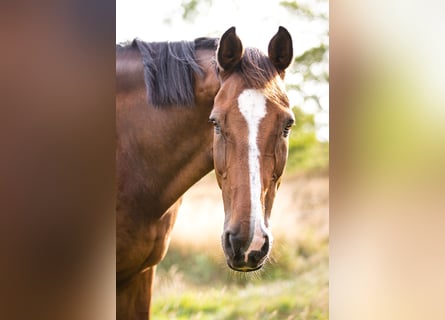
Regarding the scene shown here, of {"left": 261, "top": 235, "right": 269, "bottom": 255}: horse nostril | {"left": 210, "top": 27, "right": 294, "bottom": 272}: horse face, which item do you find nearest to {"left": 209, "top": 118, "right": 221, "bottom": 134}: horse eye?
{"left": 210, "top": 27, "right": 294, "bottom": 272}: horse face

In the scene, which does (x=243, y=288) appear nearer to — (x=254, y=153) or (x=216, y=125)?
(x=254, y=153)

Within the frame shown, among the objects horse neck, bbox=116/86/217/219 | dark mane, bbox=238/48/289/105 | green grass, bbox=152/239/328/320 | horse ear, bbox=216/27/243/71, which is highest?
horse ear, bbox=216/27/243/71

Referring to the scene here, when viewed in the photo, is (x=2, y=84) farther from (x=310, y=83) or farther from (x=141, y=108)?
(x=310, y=83)

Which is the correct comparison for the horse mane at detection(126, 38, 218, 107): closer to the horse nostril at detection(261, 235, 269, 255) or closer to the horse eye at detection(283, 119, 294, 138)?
the horse eye at detection(283, 119, 294, 138)

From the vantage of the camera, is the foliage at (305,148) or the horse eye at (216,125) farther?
the foliage at (305,148)

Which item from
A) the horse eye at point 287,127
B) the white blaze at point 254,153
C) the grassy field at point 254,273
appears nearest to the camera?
the white blaze at point 254,153

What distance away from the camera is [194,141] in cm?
268

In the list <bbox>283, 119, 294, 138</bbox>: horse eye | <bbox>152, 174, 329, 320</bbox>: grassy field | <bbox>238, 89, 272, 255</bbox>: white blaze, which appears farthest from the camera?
<bbox>152, 174, 329, 320</bbox>: grassy field

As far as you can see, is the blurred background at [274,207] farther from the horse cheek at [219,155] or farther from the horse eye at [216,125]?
the horse eye at [216,125]

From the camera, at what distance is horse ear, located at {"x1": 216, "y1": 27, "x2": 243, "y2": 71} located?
8.71ft

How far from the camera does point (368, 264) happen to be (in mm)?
2832

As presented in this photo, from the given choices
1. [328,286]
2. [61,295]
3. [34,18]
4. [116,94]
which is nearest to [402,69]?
[328,286]

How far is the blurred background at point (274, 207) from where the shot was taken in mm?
2770

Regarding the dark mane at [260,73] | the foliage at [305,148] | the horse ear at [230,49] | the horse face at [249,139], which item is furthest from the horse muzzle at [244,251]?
the horse ear at [230,49]
